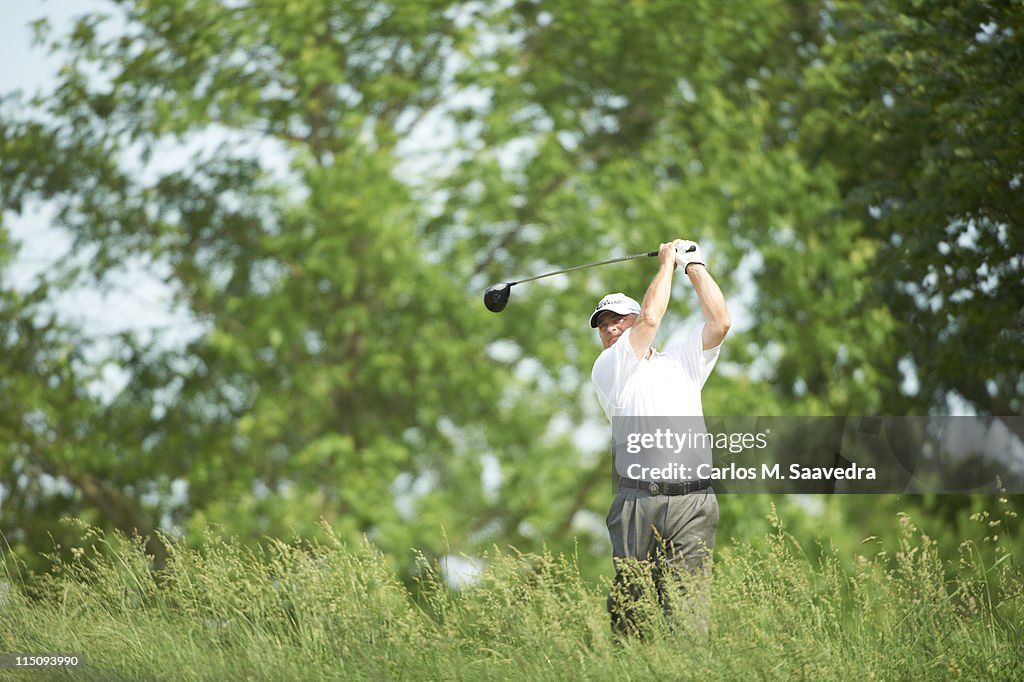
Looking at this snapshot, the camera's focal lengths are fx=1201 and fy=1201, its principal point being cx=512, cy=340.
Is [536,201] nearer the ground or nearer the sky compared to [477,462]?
nearer the sky

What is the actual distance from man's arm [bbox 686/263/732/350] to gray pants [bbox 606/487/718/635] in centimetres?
76

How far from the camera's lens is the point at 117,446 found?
42.2 ft

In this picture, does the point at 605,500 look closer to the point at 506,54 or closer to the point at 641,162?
the point at 641,162

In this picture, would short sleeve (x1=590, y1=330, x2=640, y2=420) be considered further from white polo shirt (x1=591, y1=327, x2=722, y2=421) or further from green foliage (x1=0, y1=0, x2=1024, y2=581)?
green foliage (x1=0, y1=0, x2=1024, y2=581)

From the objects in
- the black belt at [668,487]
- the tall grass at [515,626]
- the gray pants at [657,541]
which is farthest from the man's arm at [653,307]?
the tall grass at [515,626]

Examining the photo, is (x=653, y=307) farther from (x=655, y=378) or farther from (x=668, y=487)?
(x=668, y=487)

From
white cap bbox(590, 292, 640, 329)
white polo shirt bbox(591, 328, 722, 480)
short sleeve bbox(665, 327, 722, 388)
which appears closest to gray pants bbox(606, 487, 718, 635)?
white polo shirt bbox(591, 328, 722, 480)

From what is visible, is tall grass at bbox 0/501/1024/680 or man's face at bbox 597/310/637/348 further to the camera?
man's face at bbox 597/310/637/348

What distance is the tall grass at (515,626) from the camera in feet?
17.2

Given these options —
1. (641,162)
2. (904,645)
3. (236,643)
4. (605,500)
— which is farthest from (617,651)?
(641,162)

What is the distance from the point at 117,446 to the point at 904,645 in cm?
958

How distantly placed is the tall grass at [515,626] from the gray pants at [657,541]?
0.42 ft

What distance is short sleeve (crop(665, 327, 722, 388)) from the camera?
5.71m

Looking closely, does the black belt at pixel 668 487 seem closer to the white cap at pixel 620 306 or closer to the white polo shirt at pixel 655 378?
the white polo shirt at pixel 655 378
